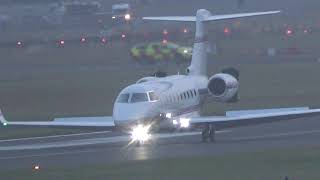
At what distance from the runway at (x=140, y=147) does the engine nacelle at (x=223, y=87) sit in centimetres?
125

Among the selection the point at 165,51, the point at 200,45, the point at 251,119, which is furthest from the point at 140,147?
the point at 165,51

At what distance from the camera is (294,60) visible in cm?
7450

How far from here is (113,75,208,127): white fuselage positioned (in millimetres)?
38969

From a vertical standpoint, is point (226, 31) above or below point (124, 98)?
above

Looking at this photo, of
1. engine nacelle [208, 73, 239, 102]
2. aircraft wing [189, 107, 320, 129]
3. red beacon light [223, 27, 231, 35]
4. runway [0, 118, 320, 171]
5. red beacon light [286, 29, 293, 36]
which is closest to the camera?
runway [0, 118, 320, 171]

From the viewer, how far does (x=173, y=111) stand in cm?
4122

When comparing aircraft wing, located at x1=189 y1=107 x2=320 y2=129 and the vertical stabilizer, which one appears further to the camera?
the vertical stabilizer

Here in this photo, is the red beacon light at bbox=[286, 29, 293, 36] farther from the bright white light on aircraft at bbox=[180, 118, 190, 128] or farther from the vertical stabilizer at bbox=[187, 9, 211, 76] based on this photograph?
the bright white light on aircraft at bbox=[180, 118, 190, 128]

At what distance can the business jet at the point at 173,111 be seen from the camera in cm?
3916

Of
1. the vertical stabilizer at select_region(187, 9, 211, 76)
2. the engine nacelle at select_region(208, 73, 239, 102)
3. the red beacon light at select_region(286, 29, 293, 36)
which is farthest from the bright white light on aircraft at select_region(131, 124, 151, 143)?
the red beacon light at select_region(286, 29, 293, 36)

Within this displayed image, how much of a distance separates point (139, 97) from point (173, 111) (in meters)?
2.10

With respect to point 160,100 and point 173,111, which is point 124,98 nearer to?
point 160,100

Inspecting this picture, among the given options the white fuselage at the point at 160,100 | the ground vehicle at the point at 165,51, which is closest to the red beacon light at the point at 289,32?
the ground vehicle at the point at 165,51

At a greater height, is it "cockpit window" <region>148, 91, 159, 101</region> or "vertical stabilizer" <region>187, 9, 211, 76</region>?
"vertical stabilizer" <region>187, 9, 211, 76</region>
